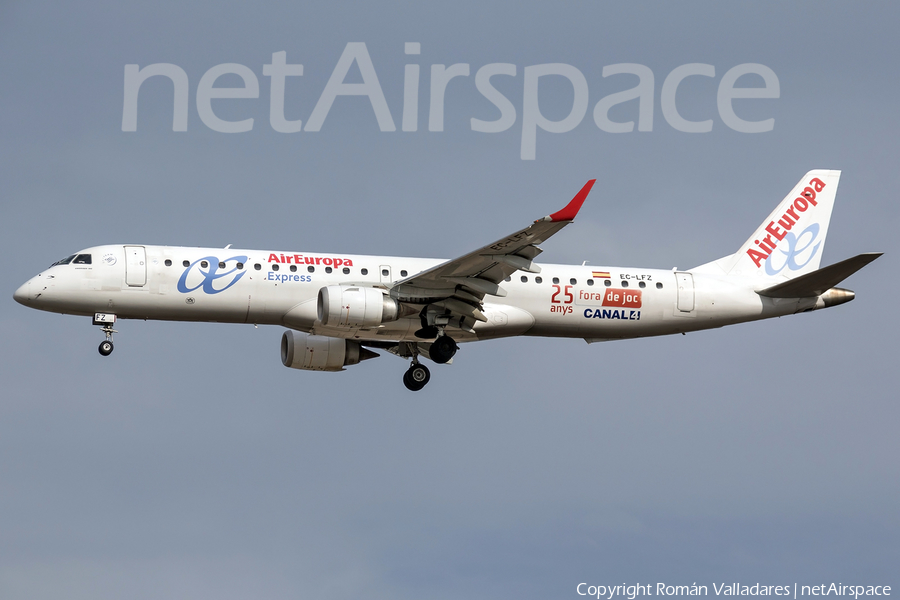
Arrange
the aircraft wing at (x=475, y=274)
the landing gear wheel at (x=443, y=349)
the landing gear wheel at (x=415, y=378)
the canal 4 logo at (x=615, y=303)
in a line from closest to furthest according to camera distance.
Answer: the aircraft wing at (x=475, y=274) → the landing gear wheel at (x=443, y=349) → the canal 4 logo at (x=615, y=303) → the landing gear wheel at (x=415, y=378)

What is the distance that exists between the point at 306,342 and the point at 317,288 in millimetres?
4346

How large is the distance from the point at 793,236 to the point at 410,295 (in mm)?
15372

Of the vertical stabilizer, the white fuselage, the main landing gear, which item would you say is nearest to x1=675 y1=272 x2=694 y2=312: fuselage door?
the white fuselage

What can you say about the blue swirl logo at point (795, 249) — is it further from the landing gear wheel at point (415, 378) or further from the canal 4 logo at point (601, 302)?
the landing gear wheel at point (415, 378)

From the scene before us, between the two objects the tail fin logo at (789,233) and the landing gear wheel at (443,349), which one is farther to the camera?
the tail fin logo at (789,233)

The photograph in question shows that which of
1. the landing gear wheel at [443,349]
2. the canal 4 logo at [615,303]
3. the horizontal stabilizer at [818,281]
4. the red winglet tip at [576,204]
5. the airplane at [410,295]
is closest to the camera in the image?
the red winglet tip at [576,204]

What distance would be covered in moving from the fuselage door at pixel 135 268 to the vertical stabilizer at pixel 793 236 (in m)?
19.5

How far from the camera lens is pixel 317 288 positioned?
1463 inches

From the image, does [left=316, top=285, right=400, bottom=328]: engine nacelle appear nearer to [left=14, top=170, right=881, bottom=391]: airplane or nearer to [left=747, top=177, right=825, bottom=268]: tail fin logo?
[left=14, top=170, right=881, bottom=391]: airplane

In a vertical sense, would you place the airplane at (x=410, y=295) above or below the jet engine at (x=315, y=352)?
above

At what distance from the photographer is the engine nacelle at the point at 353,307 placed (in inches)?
1411

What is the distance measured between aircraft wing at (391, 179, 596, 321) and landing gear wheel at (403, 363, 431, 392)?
11.9 ft

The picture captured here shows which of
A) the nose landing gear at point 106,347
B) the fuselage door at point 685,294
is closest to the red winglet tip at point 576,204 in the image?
the fuselage door at point 685,294

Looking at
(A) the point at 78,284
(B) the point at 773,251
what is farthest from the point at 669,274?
(A) the point at 78,284
